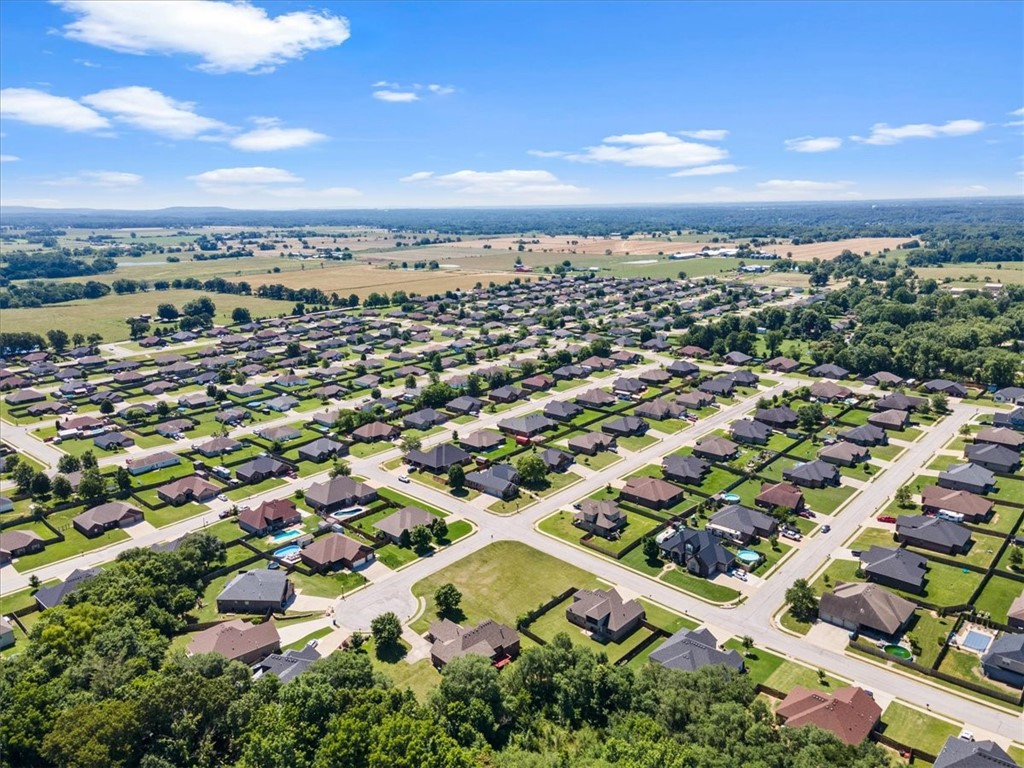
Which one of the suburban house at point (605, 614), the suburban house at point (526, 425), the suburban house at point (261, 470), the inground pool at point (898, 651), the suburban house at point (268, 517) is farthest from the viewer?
the suburban house at point (526, 425)

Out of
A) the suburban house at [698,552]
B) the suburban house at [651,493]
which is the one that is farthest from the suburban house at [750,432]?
the suburban house at [698,552]

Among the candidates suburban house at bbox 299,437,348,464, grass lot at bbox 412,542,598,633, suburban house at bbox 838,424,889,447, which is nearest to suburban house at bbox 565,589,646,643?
grass lot at bbox 412,542,598,633

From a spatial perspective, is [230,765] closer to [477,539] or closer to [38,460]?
[477,539]

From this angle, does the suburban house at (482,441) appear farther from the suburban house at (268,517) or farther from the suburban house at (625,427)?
the suburban house at (268,517)

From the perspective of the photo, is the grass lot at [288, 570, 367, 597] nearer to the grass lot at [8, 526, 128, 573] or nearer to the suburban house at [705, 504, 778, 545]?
the grass lot at [8, 526, 128, 573]

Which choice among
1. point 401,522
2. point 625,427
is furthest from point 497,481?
point 625,427

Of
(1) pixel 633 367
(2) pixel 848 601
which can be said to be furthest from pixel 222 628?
(1) pixel 633 367

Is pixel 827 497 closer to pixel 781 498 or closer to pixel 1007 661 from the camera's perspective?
pixel 781 498
